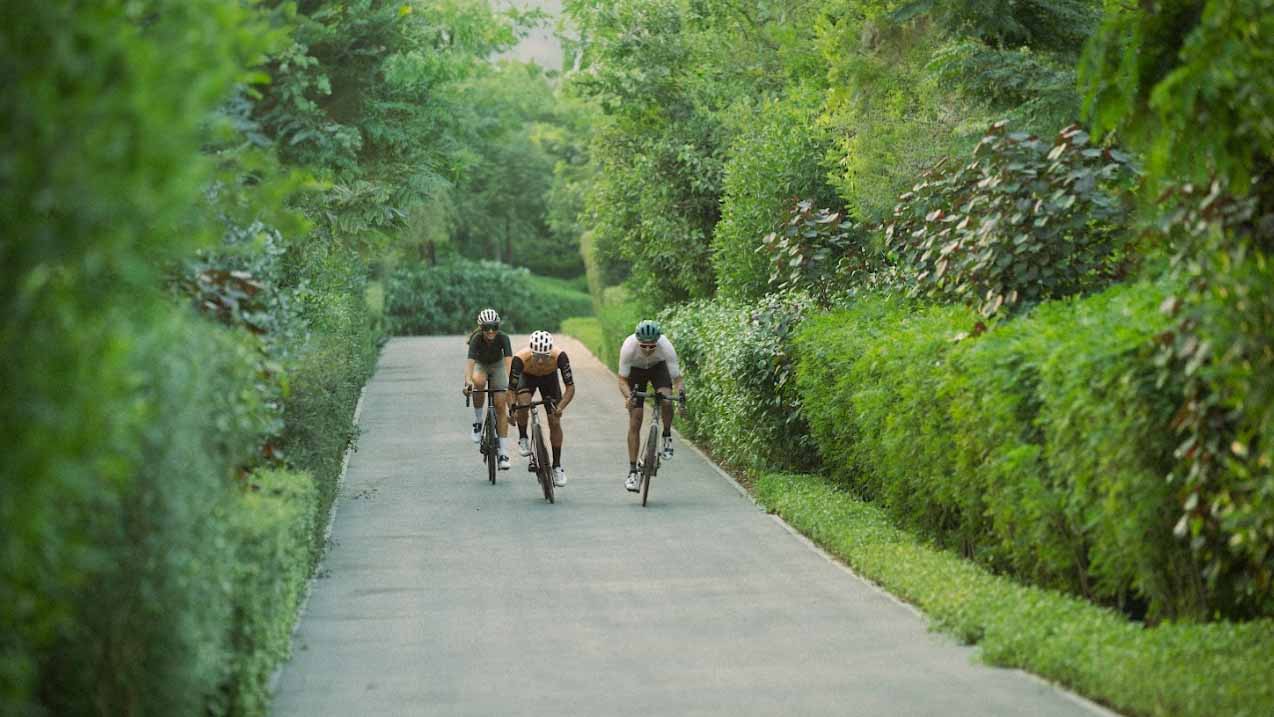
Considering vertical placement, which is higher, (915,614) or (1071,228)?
(1071,228)

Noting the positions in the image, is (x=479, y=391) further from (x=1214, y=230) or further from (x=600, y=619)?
(x=1214, y=230)

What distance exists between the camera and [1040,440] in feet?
37.3

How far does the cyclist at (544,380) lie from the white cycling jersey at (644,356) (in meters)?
0.65

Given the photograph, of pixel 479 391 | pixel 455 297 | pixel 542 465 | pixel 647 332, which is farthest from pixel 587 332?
pixel 647 332

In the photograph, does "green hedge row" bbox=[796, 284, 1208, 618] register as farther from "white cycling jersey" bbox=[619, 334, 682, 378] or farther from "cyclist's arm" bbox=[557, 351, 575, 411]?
"cyclist's arm" bbox=[557, 351, 575, 411]

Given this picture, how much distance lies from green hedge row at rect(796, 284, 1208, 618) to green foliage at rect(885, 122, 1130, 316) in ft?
1.49

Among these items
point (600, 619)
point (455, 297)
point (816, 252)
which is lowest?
point (600, 619)

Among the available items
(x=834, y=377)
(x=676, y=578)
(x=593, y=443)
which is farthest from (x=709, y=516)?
(x=593, y=443)

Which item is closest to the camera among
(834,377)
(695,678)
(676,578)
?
(695,678)

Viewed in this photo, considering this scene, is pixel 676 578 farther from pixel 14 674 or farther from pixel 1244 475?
pixel 14 674

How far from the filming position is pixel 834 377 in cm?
1695

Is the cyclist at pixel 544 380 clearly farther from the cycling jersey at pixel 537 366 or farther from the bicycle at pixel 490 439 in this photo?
the bicycle at pixel 490 439

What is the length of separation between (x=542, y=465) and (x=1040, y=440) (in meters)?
7.92

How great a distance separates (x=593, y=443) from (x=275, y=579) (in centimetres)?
1565
